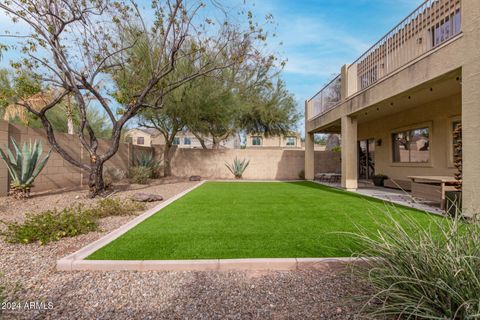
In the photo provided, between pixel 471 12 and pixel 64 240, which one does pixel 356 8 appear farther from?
pixel 64 240

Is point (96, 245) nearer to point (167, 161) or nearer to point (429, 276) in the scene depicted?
point (429, 276)

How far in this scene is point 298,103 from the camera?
19.9 meters

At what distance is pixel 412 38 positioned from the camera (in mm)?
6539

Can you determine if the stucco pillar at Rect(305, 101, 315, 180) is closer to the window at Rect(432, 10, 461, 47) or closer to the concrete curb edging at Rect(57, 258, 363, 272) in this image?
the window at Rect(432, 10, 461, 47)

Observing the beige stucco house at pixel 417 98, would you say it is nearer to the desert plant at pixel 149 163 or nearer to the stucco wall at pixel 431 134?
the stucco wall at pixel 431 134

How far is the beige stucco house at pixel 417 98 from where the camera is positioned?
15.6 ft

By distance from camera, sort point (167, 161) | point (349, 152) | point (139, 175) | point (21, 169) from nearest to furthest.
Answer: point (21, 169), point (349, 152), point (139, 175), point (167, 161)

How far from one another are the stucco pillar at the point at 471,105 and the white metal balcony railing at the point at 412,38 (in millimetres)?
376

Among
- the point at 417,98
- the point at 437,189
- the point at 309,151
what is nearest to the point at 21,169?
the point at 437,189

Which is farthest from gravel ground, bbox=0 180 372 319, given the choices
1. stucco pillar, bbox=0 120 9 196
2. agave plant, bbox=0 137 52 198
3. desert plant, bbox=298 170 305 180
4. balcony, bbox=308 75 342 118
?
desert plant, bbox=298 170 305 180

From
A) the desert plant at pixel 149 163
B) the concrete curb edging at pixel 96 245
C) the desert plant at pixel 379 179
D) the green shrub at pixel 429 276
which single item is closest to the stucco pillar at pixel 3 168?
the concrete curb edging at pixel 96 245

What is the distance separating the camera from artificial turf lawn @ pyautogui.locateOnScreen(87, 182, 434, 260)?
3301 mm

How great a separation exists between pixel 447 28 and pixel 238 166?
38.2 feet

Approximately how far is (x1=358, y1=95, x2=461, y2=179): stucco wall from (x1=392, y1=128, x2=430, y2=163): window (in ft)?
0.63
